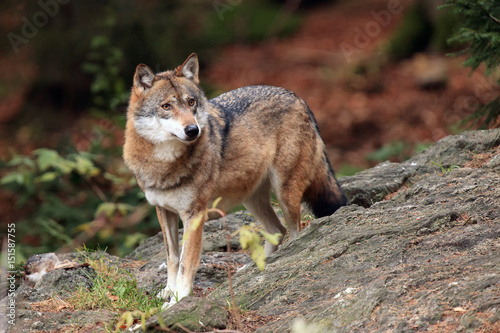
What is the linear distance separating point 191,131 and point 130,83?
27.9 feet

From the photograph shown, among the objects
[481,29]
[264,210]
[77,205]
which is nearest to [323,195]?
[264,210]

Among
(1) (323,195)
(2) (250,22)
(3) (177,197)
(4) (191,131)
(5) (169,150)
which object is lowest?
(1) (323,195)

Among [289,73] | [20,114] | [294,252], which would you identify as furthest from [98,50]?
[294,252]

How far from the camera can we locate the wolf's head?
5.44 meters

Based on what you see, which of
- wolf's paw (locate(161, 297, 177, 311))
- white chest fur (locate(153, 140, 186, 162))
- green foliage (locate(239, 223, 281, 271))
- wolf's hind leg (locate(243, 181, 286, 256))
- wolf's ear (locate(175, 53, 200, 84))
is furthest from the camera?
wolf's hind leg (locate(243, 181, 286, 256))

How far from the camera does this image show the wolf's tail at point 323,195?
A: 262 inches

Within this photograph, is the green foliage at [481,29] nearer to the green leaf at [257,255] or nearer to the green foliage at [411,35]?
the green leaf at [257,255]

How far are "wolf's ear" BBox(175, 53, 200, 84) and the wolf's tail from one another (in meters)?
1.87

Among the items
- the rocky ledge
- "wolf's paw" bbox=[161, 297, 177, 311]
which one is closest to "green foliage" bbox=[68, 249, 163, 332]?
"wolf's paw" bbox=[161, 297, 177, 311]

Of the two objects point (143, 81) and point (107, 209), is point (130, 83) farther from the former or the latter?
point (143, 81)

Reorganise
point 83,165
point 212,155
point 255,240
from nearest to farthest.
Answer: point 255,240, point 212,155, point 83,165

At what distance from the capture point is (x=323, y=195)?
6.72m

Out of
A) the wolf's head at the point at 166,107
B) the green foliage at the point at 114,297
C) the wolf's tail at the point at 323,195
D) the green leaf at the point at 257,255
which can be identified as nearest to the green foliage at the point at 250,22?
the wolf's tail at the point at 323,195

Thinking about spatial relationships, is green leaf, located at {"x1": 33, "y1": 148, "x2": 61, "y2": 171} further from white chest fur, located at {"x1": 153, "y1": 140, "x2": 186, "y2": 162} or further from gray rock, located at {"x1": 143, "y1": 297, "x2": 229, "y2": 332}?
gray rock, located at {"x1": 143, "y1": 297, "x2": 229, "y2": 332}
